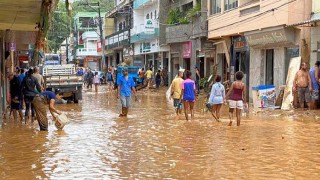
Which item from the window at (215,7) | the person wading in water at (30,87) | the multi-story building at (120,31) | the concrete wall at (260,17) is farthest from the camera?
the multi-story building at (120,31)

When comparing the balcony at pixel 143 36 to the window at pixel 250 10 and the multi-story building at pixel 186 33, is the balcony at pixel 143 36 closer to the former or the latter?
the multi-story building at pixel 186 33

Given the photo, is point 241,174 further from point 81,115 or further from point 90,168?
point 81,115

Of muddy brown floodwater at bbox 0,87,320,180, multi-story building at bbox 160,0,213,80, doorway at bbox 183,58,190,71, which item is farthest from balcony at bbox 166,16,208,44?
muddy brown floodwater at bbox 0,87,320,180

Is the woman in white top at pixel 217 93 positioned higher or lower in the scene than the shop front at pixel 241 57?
lower

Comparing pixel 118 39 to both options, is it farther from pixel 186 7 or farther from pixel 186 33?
pixel 186 33

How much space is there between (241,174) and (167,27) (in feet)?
103

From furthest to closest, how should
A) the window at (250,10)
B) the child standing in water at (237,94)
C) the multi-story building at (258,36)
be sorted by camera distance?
the window at (250,10) → the multi-story building at (258,36) → the child standing in water at (237,94)

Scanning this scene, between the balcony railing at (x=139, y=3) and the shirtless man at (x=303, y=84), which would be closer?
the shirtless man at (x=303, y=84)

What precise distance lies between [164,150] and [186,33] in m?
25.5

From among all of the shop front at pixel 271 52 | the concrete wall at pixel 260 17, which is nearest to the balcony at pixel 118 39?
the concrete wall at pixel 260 17

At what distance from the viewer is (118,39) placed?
183 feet

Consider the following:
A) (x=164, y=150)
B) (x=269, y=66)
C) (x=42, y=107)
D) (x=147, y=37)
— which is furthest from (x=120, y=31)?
(x=164, y=150)

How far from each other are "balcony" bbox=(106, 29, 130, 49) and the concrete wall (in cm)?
2152

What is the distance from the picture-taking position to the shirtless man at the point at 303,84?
60.0ft
